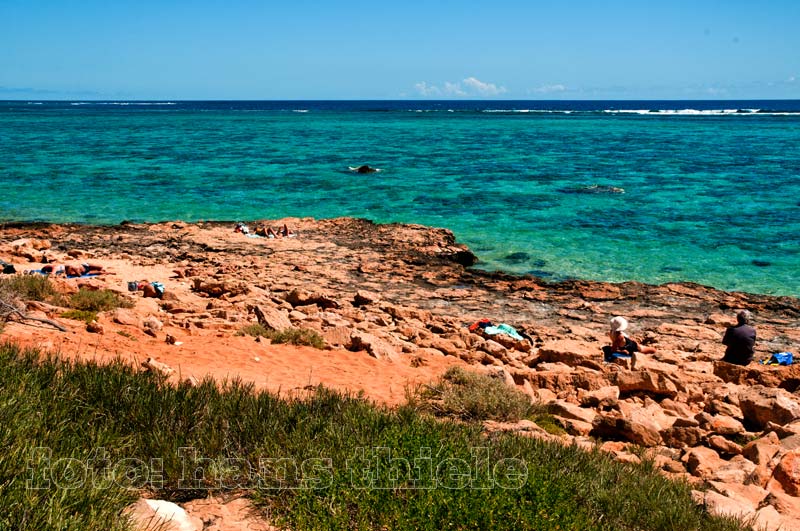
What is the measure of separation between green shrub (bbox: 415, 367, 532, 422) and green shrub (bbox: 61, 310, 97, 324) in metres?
5.27

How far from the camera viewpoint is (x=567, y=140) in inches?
2338

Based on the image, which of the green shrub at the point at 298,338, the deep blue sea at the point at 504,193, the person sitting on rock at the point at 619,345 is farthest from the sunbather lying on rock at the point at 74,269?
the person sitting on rock at the point at 619,345

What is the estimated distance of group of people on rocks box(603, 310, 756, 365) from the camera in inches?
426

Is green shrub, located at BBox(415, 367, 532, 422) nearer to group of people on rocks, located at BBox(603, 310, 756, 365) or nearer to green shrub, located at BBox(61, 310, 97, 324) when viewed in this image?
group of people on rocks, located at BBox(603, 310, 756, 365)

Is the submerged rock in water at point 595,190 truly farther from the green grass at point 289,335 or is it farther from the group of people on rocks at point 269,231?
the green grass at point 289,335

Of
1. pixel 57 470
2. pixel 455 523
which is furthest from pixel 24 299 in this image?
pixel 455 523

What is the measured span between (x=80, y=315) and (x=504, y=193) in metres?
22.9

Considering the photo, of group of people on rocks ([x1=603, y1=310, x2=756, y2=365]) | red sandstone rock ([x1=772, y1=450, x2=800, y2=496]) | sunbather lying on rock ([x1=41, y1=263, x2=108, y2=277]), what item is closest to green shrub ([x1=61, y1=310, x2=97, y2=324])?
sunbather lying on rock ([x1=41, y1=263, x2=108, y2=277])

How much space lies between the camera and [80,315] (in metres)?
9.73

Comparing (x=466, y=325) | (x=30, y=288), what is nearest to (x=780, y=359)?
(x=466, y=325)

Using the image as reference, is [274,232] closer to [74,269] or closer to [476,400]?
[74,269]

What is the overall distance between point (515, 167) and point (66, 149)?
107 ft

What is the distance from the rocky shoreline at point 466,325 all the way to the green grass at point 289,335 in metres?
0.23

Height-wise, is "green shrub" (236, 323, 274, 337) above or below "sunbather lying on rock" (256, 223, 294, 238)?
above
